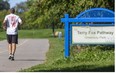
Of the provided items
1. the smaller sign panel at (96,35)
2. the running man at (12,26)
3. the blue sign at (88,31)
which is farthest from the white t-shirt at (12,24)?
the smaller sign panel at (96,35)

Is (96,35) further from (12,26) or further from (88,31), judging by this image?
(12,26)

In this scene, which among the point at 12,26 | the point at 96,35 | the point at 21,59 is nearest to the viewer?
the point at 96,35

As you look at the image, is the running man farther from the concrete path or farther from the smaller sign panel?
the smaller sign panel

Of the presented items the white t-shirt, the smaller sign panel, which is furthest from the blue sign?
the white t-shirt

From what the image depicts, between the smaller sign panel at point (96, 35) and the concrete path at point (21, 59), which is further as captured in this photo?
the smaller sign panel at point (96, 35)

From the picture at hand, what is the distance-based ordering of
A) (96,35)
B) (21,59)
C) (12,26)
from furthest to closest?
1. (21,59)
2. (12,26)
3. (96,35)

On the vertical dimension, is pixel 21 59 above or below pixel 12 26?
below

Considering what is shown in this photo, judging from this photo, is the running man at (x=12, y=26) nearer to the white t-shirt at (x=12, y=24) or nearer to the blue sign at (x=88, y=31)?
the white t-shirt at (x=12, y=24)

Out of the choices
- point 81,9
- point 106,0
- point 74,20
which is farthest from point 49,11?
point 74,20

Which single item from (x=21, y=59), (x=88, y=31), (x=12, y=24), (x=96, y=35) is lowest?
(x=21, y=59)

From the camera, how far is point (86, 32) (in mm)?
13648

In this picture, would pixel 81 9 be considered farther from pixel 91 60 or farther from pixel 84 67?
pixel 84 67

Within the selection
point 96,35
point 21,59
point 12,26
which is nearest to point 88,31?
point 96,35

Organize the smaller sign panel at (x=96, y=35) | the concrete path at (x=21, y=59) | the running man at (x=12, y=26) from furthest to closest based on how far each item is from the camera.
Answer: the running man at (x=12, y=26) < the smaller sign panel at (x=96, y=35) < the concrete path at (x=21, y=59)
